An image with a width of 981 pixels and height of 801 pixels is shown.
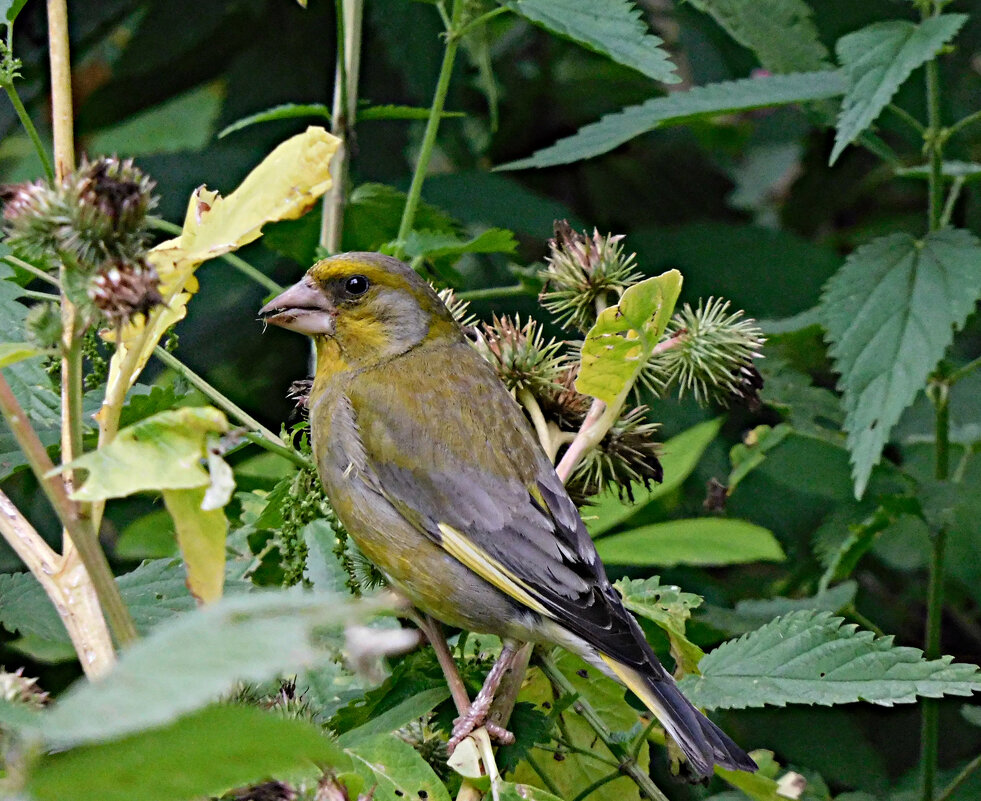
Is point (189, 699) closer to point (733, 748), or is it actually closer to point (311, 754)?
point (311, 754)

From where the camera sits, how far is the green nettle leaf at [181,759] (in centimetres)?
68

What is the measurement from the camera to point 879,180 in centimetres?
487

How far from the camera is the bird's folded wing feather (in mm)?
2062

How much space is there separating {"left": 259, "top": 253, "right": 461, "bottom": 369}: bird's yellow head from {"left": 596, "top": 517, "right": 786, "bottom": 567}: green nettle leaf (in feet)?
2.41

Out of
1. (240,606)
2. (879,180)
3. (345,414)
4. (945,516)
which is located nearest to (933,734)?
(945,516)

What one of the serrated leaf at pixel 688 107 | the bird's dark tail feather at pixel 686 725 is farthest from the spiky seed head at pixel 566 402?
the serrated leaf at pixel 688 107

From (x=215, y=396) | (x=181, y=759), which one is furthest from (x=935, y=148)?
(x=181, y=759)

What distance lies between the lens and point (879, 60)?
254 centimetres

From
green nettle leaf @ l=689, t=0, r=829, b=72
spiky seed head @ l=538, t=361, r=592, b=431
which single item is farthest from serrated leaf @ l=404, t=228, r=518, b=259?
green nettle leaf @ l=689, t=0, r=829, b=72

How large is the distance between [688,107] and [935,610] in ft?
4.41

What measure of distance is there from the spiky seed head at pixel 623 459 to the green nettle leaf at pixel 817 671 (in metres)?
0.39

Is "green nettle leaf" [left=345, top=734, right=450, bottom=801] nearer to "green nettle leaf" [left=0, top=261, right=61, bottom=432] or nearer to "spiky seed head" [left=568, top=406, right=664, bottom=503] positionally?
"green nettle leaf" [left=0, top=261, right=61, bottom=432]

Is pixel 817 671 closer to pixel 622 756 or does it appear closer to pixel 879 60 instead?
pixel 622 756

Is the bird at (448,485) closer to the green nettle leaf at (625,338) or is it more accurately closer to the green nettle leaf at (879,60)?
the green nettle leaf at (625,338)
